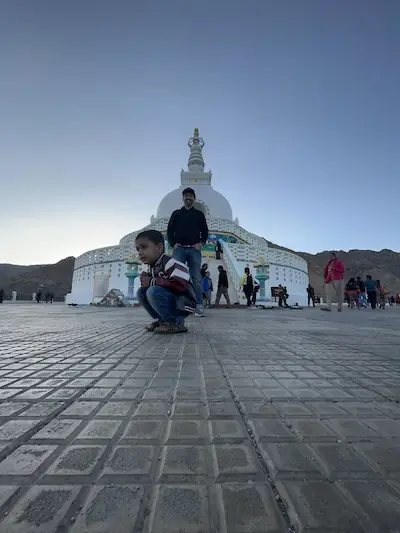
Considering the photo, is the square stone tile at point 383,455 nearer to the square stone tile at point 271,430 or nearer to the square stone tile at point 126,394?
the square stone tile at point 271,430

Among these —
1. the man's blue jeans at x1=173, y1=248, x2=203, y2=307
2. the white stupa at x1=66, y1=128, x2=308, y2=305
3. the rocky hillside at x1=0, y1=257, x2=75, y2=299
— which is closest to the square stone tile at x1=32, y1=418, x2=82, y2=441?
the man's blue jeans at x1=173, y1=248, x2=203, y2=307

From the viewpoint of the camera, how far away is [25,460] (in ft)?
2.12

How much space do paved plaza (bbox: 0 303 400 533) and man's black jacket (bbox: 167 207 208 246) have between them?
323 centimetres

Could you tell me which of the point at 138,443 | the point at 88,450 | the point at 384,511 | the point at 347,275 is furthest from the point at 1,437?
the point at 347,275

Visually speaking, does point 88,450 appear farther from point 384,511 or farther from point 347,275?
point 347,275

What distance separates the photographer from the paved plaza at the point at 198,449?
47cm

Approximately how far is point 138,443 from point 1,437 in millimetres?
361

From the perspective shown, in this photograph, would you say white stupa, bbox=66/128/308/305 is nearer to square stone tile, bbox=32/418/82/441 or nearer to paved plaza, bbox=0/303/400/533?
paved plaza, bbox=0/303/400/533

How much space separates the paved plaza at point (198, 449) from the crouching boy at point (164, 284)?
1.31 meters

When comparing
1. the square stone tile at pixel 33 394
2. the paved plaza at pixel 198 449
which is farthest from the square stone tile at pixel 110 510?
the square stone tile at pixel 33 394

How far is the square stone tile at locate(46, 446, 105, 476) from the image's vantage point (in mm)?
594

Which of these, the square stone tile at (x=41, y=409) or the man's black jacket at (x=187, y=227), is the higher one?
the man's black jacket at (x=187, y=227)

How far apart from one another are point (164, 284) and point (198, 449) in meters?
2.12

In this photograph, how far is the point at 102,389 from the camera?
1139 millimetres
